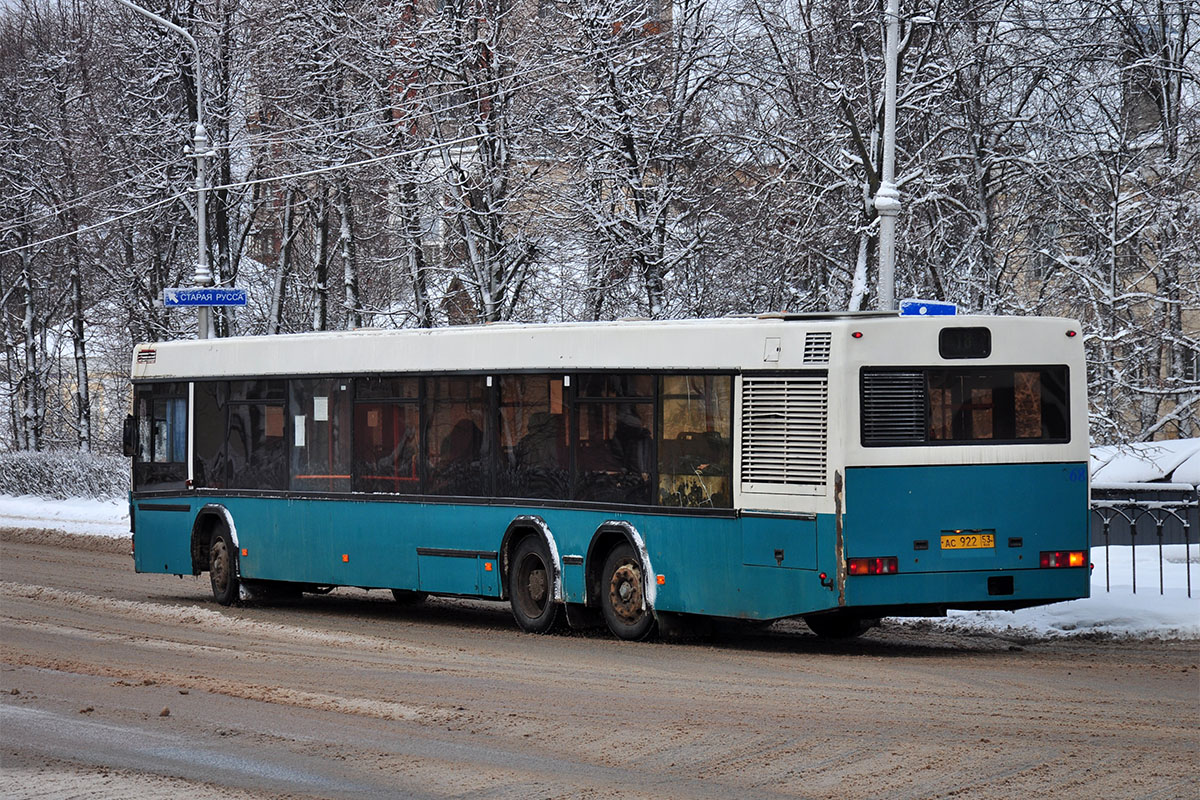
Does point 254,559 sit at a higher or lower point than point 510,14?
lower

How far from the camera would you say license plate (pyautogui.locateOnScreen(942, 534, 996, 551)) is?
13852 mm

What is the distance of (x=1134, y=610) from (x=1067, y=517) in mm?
1559

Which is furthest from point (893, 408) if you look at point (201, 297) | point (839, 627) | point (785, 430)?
point (201, 297)

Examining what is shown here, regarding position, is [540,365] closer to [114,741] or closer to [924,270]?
[114,741]

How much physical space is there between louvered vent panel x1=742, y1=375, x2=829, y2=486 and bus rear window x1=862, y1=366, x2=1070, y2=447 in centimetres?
36

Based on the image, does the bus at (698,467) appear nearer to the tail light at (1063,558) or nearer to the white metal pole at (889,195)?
the tail light at (1063,558)

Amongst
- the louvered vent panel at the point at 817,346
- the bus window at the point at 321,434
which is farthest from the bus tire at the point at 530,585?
the louvered vent panel at the point at 817,346

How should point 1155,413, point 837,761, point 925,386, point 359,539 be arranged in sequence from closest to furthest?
1. point 837,761
2. point 925,386
3. point 359,539
4. point 1155,413

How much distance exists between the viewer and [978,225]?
26.8m

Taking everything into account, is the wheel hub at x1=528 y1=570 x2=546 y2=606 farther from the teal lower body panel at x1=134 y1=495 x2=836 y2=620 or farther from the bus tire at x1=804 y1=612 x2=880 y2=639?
the bus tire at x1=804 y1=612 x2=880 y2=639

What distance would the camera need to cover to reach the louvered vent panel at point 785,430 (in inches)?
542

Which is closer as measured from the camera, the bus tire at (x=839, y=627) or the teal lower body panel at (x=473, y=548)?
the teal lower body panel at (x=473, y=548)

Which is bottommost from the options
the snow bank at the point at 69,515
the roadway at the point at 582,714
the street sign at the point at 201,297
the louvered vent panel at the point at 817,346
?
the roadway at the point at 582,714

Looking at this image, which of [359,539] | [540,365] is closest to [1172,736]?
[540,365]
